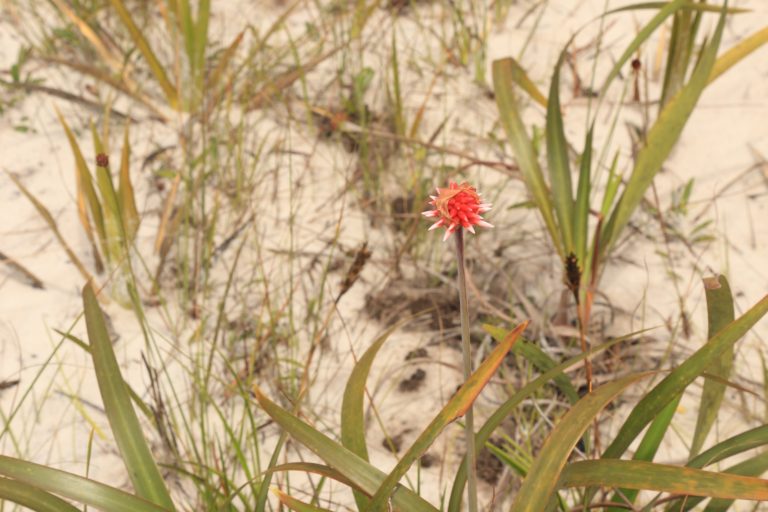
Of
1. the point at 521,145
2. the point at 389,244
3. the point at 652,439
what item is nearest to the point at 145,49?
the point at 389,244

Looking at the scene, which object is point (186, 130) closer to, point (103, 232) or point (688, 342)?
point (103, 232)

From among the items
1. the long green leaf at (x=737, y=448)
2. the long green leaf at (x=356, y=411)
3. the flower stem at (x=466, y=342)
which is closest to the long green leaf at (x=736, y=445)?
the long green leaf at (x=737, y=448)

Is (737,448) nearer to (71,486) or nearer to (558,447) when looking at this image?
(558,447)

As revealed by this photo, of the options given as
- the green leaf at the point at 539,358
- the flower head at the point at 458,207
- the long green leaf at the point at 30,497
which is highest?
the flower head at the point at 458,207

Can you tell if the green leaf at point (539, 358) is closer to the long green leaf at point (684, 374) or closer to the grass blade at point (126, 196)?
the long green leaf at point (684, 374)

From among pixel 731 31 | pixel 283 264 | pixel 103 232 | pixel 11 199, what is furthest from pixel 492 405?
pixel 731 31
